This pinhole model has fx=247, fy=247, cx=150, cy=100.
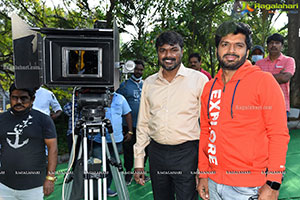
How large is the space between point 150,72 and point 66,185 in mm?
5085

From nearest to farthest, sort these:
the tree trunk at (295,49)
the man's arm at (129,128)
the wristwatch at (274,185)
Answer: the wristwatch at (274,185) → the man's arm at (129,128) → the tree trunk at (295,49)

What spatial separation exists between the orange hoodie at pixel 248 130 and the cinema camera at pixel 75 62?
74 centimetres

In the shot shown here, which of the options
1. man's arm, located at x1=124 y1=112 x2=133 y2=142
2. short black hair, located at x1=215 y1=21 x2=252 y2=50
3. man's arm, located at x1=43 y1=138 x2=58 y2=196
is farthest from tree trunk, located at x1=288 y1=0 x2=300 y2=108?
man's arm, located at x1=43 y1=138 x2=58 y2=196

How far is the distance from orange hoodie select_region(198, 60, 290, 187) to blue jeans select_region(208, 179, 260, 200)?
0.03 metres

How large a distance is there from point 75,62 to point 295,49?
7084 mm

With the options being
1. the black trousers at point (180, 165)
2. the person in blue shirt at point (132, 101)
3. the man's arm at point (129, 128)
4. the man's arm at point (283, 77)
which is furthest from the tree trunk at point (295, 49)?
the black trousers at point (180, 165)

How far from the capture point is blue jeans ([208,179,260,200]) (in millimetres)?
1428

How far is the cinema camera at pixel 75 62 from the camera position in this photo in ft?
5.33

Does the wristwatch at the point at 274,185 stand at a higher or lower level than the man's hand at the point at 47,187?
higher

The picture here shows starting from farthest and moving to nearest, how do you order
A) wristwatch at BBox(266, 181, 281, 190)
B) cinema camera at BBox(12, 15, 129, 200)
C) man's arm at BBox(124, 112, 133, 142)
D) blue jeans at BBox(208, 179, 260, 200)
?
1. man's arm at BBox(124, 112, 133, 142)
2. cinema camera at BBox(12, 15, 129, 200)
3. blue jeans at BBox(208, 179, 260, 200)
4. wristwatch at BBox(266, 181, 281, 190)

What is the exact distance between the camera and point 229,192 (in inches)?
58.6

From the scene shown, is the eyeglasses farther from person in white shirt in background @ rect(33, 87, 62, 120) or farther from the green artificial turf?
the green artificial turf

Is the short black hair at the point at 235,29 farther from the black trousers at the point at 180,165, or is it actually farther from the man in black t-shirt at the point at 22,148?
the man in black t-shirt at the point at 22,148

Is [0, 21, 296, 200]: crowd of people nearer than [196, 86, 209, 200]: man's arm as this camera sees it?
Yes
